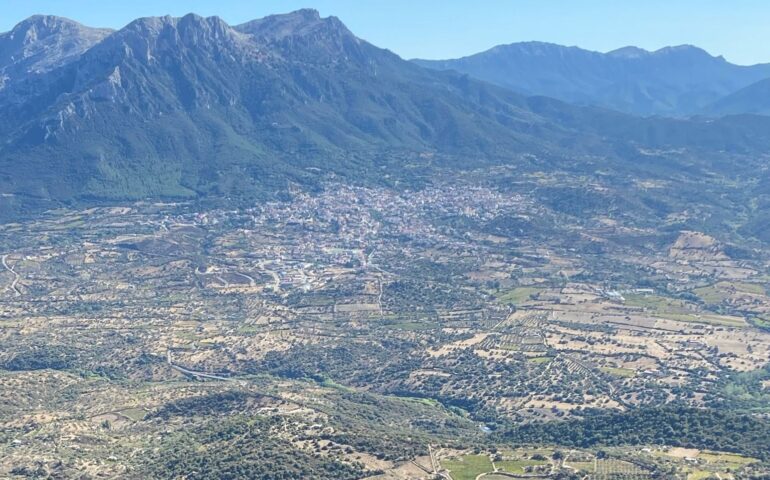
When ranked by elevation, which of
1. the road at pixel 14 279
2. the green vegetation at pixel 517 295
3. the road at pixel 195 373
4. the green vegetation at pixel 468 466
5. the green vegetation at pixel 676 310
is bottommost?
the road at pixel 195 373

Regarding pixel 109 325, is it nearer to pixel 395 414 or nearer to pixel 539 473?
pixel 395 414

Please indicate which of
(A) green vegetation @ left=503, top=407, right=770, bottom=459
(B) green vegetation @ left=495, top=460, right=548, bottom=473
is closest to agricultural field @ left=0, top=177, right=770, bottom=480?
(B) green vegetation @ left=495, top=460, right=548, bottom=473

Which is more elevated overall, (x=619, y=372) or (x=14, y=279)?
(x=14, y=279)

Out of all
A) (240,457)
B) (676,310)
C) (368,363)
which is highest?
(240,457)

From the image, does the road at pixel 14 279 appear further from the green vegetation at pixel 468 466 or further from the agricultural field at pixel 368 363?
the green vegetation at pixel 468 466

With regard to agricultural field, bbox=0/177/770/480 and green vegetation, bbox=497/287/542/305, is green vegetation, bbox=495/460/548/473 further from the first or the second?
green vegetation, bbox=497/287/542/305

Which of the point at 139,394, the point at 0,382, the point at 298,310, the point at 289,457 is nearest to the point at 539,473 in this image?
the point at 289,457

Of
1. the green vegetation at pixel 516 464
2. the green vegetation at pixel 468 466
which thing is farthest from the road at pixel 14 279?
the green vegetation at pixel 516 464

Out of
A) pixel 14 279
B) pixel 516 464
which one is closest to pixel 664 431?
pixel 516 464

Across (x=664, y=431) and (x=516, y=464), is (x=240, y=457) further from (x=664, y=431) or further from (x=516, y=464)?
(x=664, y=431)

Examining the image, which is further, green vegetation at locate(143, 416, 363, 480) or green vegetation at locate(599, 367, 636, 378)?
green vegetation at locate(599, 367, 636, 378)

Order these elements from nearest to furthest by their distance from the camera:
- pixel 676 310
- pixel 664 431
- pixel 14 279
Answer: pixel 664 431, pixel 676 310, pixel 14 279

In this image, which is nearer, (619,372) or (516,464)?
(516,464)
